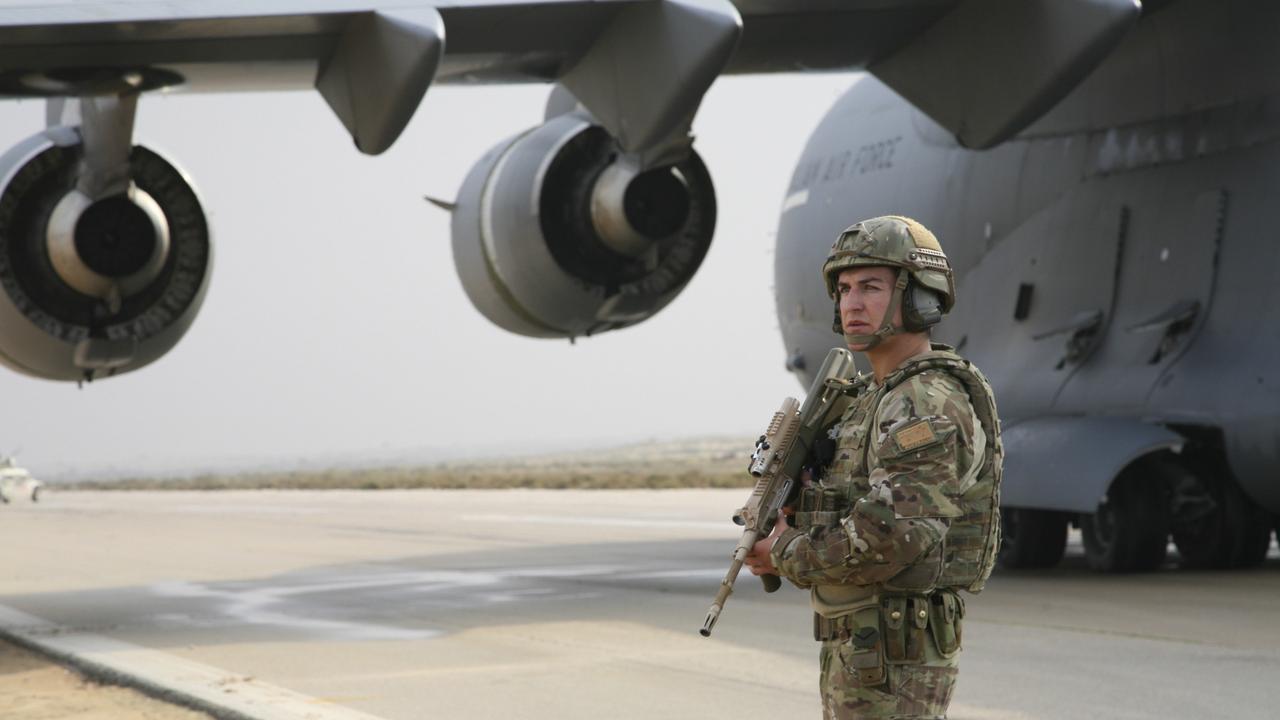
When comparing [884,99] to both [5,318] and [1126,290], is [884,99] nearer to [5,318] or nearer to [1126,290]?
[1126,290]

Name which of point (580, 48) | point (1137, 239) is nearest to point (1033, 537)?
point (1137, 239)

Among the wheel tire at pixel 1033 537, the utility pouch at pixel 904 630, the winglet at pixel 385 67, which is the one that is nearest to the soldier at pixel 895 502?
the utility pouch at pixel 904 630

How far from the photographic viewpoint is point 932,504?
10.8 feet

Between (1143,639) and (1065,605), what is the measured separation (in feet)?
5.16

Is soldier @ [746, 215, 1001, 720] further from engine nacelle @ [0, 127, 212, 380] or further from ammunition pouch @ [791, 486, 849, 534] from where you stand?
engine nacelle @ [0, 127, 212, 380]

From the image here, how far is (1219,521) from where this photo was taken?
37.3 ft

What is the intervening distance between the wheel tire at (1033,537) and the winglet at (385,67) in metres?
5.35

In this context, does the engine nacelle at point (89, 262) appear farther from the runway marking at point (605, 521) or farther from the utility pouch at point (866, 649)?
the runway marking at point (605, 521)

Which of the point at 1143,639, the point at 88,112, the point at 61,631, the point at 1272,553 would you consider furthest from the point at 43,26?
the point at 1272,553

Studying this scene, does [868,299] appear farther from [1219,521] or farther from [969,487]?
[1219,521]

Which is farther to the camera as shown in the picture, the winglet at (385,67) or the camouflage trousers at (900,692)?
the winglet at (385,67)

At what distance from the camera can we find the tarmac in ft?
22.3

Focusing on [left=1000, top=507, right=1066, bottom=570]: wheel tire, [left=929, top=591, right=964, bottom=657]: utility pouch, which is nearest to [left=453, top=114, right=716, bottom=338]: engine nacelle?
[left=1000, top=507, right=1066, bottom=570]: wheel tire

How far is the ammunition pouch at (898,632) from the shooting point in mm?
3408
